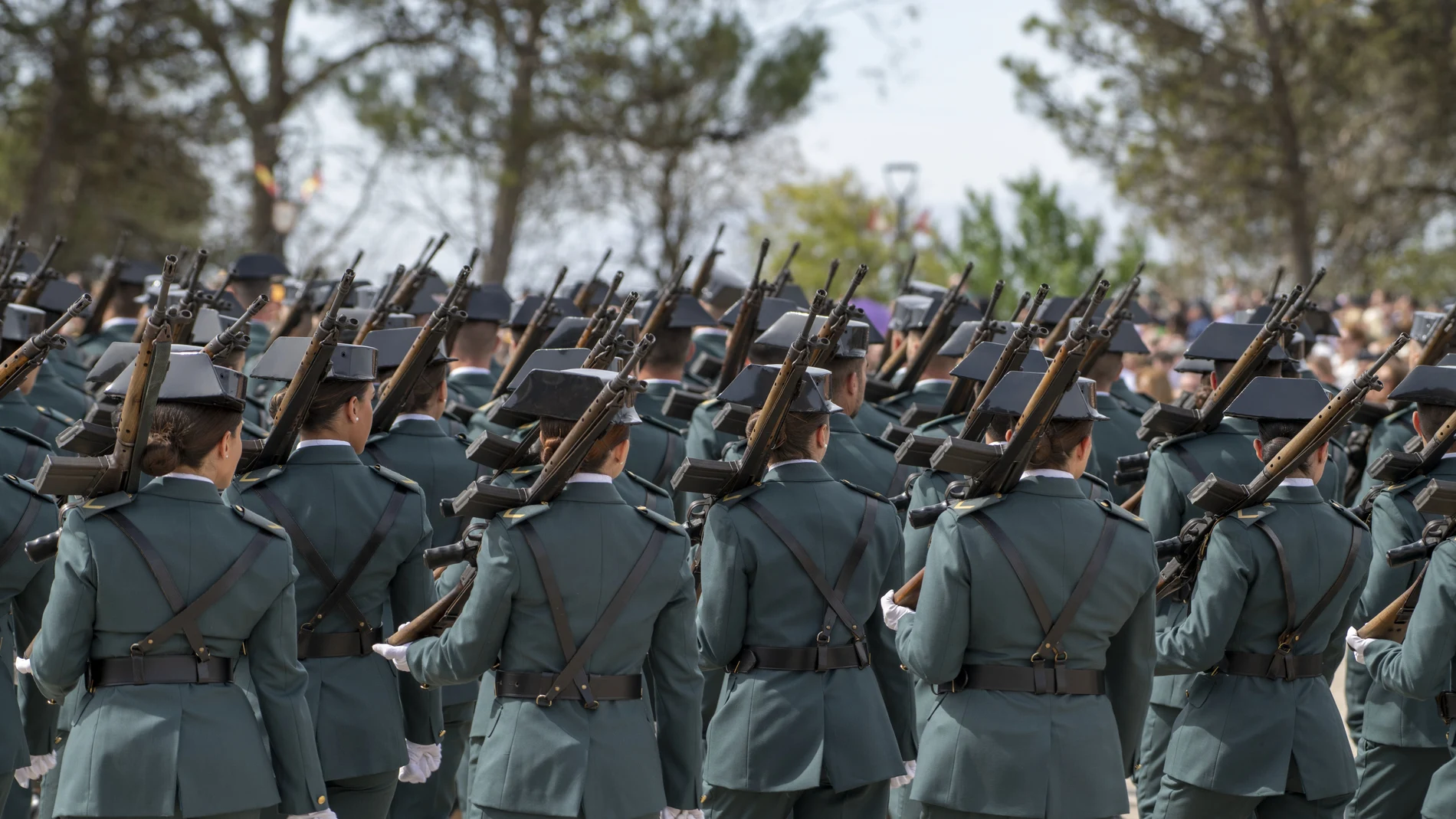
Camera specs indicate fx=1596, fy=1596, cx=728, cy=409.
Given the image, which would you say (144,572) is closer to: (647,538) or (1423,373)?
(647,538)

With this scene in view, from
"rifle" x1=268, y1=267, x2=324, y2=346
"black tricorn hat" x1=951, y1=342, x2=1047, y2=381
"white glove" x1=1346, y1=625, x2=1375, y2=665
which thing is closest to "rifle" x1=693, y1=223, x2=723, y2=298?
"rifle" x1=268, y1=267, x2=324, y2=346

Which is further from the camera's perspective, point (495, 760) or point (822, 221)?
point (822, 221)

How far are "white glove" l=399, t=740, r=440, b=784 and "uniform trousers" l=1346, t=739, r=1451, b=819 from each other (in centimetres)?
353

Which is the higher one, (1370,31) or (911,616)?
Answer: (1370,31)

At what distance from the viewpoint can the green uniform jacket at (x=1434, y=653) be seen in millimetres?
5164

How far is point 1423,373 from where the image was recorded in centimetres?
620

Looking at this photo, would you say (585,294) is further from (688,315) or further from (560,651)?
(560,651)

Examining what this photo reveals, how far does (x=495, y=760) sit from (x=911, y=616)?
1.41m

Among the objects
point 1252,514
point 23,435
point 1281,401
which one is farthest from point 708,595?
point 23,435

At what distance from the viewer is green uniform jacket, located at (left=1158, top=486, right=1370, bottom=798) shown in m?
5.35

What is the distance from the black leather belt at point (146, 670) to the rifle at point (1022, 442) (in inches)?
84.7

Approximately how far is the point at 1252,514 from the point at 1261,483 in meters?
0.11

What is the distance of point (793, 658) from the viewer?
5.20 metres

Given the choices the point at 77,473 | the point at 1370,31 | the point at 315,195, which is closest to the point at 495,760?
the point at 77,473
